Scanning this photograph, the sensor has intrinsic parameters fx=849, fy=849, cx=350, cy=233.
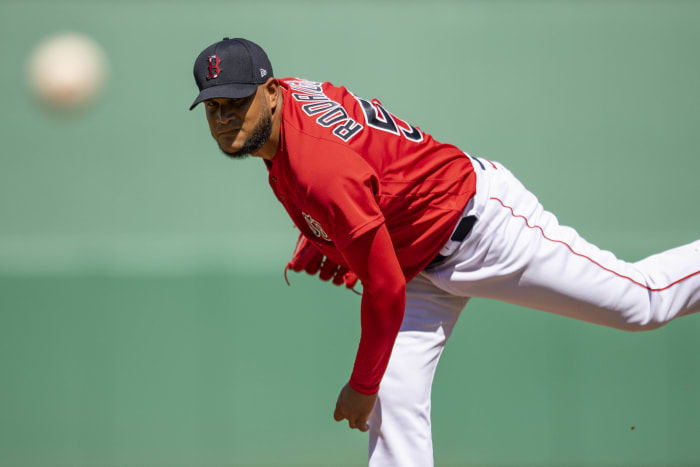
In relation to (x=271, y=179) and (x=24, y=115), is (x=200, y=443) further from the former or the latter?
(x=271, y=179)

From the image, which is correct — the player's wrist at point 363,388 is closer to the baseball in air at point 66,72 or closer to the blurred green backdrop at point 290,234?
the blurred green backdrop at point 290,234

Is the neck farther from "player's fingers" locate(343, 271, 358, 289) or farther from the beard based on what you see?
"player's fingers" locate(343, 271, 358, 289)

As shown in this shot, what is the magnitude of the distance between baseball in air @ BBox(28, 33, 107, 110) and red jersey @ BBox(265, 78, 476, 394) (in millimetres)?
2832

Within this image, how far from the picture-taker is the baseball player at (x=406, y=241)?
2.38 meters

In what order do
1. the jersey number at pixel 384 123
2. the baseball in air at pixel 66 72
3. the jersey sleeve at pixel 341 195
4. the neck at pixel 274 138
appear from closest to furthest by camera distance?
the jersey sleeve at pixel 341 195 → the neck at pixel 274 138 → the jersey number at pixel 384 123 → the baseball in air at pixel 66 72

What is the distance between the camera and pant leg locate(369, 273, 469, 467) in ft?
9.07

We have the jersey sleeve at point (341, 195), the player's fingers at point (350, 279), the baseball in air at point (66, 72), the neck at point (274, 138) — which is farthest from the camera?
the baseball in air at point (66, 72)

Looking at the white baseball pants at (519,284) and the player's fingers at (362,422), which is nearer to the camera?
the player's fingers at (362,422)

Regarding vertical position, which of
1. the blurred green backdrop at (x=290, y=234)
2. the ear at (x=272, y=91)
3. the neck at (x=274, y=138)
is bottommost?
the blurred green backdrop at (x=290, y=234)

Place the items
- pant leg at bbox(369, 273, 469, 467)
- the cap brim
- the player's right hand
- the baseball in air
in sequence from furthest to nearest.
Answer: the baseball in air, the player's right hand, pant leg at bbox(369, 273, 469, 467), the cap brim

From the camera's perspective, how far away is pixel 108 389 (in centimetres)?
523

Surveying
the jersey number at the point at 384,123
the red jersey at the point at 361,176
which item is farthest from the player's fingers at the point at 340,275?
the jersey number at the point at 384,123

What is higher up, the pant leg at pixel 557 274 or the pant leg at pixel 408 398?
the pant leg at pixel 557 274

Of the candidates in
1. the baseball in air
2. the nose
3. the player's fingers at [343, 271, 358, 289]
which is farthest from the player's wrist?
the baseball in air
